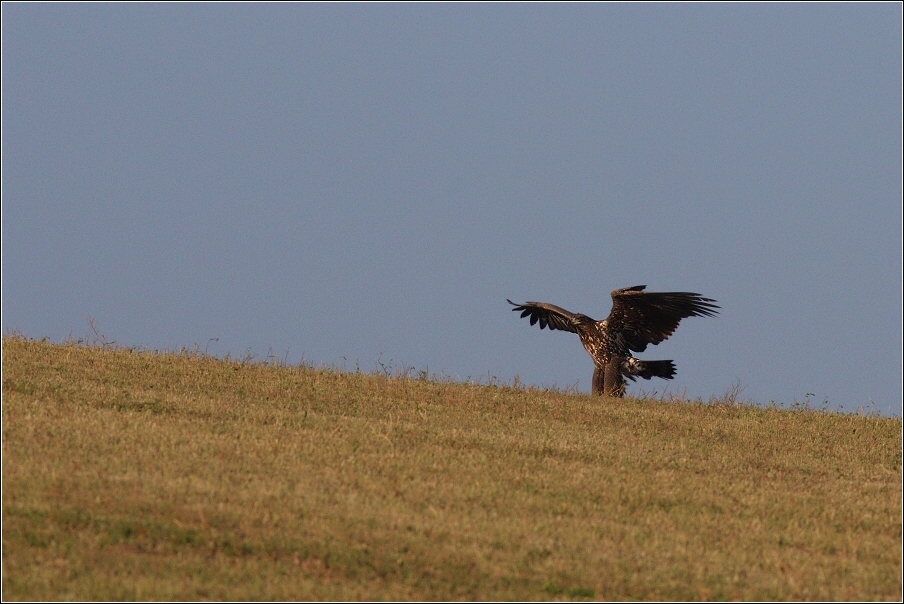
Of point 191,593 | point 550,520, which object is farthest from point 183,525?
point 550,520

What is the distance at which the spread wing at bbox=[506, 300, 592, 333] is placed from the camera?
1643 cm

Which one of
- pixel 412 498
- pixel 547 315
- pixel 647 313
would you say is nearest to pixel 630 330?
pixel 647 313

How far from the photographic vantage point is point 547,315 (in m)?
17.1

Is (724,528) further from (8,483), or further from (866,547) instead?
(8,483)

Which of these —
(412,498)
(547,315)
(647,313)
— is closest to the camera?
(412,498)

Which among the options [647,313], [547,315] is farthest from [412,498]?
[547,315]

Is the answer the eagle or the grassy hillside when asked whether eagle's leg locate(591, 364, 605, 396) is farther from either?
the grassy hillside

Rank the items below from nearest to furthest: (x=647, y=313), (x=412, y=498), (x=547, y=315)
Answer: (x=412, y=498) < (x=647, y=313) < (x=547, y=315)

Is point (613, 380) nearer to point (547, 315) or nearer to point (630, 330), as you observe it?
point (630, 330)

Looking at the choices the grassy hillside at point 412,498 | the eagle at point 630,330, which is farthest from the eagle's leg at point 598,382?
the grassy hillside at point 412,498

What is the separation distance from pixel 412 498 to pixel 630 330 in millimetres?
7155

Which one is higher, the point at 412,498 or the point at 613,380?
the point at 613,380

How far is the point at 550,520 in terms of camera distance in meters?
8.66

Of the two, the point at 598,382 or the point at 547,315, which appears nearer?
the point at 598,382
